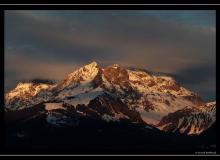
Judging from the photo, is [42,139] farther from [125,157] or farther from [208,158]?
[208,158]

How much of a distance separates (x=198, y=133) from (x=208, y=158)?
9.69 metres

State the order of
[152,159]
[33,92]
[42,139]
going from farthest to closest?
1. [33,92]
2. [42,139]
3. [152,159]

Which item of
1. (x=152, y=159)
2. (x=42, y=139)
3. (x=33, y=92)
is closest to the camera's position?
(x=152, y=159)

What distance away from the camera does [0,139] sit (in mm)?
23984

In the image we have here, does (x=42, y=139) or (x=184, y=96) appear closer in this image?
(x=42, y=139)
